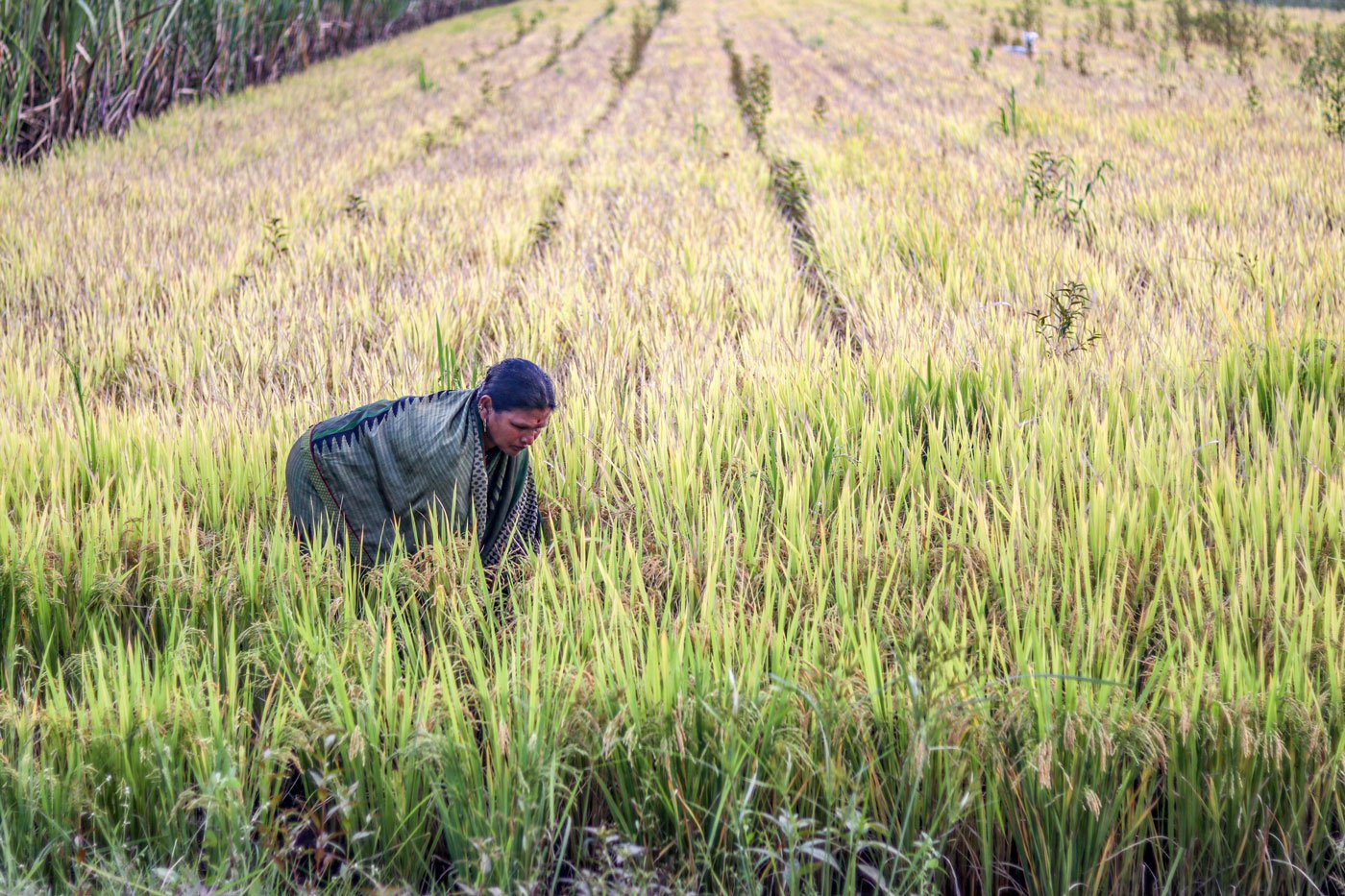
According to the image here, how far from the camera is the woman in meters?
2.00

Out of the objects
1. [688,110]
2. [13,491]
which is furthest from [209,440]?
[688,110]

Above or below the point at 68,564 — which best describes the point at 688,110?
above

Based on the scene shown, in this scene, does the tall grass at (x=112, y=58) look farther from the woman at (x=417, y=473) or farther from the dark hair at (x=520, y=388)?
the dark hair at (x=520, y=388)

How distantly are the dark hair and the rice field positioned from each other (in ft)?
1.08

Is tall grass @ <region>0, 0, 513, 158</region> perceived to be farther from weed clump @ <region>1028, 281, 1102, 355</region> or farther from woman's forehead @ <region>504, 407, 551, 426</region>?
weed clump @ <region>1028, 281, 1102, 355</region>

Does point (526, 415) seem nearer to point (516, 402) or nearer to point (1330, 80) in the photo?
point (516, 402)

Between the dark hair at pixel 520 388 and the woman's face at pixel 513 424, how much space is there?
11mm

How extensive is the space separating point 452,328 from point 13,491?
1547 mm

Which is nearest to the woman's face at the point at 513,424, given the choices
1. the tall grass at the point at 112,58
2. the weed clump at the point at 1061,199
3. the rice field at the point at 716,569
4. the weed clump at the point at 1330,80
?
the rice field at the point at 716,569

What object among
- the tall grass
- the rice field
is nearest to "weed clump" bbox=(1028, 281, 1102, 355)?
the rice field

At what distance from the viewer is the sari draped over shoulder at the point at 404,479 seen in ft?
6.64

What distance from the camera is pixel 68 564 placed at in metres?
1.97

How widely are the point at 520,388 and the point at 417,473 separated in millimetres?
322

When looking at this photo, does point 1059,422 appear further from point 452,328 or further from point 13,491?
point 13,491
